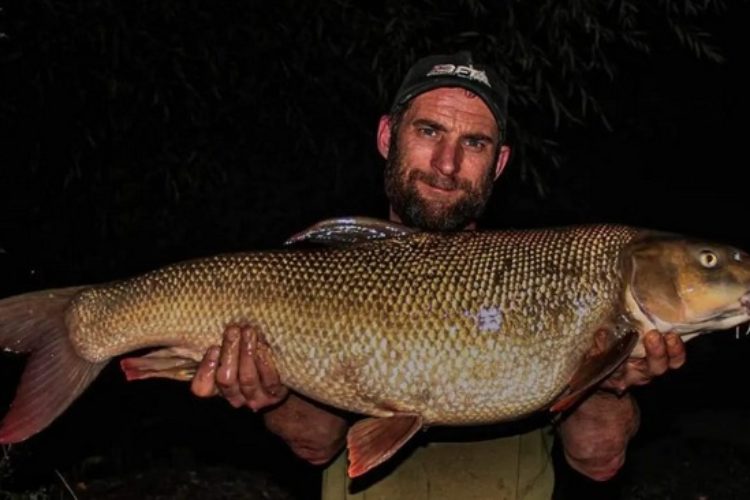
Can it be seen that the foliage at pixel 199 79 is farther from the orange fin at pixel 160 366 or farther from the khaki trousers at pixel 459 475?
the khaki trousers at pixel 459 475

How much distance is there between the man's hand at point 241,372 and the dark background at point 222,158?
1725 millimetres

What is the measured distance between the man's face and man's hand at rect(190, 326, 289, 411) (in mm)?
727

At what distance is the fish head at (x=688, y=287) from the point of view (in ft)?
8.71

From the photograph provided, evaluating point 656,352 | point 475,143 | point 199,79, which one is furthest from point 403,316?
point 199,79

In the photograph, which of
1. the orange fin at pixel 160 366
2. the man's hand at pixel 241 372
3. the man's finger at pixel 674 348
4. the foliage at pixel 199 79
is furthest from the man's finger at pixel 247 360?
the foliage at pixel 199 79

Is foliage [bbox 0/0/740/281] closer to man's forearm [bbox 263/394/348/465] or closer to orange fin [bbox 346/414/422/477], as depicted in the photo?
man's forearm [bbox 263/394/348/465]

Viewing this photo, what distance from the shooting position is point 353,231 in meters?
2.82

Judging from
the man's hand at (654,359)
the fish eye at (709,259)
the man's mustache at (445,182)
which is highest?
the man's mustache at (445,182)

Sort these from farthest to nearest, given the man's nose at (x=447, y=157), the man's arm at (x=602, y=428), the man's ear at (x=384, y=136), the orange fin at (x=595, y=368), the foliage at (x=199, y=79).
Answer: the foliage at (x=199, y=79)
the man's ear at (x=384, y=136)
the man's nose at (x=447, y=157)
the man's arm at (x=602, y=428)
the orange fin at (x=595, y=368)

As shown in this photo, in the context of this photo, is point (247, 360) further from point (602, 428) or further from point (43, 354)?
point (602, 428)

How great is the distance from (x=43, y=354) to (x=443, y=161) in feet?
4.16

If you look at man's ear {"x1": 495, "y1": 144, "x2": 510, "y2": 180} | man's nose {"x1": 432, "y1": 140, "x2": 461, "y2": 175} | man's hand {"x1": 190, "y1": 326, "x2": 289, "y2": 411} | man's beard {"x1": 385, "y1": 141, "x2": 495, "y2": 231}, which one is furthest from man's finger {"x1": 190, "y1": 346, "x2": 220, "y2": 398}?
man's ear {"x1": 495, "y1": 144, "x2": 510, "y2": 180}

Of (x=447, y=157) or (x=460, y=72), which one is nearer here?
(x=447, y=157)

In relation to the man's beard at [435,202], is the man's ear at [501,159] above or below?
above
